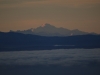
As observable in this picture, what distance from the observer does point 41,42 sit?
419 centimetres

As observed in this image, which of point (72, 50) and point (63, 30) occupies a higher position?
point (63, 30)

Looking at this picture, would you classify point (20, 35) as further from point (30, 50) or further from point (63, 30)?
point (63, 30)

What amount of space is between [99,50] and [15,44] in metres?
1.52

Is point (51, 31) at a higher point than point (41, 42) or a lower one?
higher

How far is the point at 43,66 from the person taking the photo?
4094 mm

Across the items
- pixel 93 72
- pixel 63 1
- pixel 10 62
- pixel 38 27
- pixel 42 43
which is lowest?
pixel 93 72

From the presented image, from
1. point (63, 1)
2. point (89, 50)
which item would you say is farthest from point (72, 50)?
point (63, 1)

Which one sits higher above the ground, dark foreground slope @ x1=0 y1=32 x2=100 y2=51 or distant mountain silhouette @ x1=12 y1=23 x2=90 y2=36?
distant mountain silhouette @ x1=12 y1=23 x2=90 y2=36

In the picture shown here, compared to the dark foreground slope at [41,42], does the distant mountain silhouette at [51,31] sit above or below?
above

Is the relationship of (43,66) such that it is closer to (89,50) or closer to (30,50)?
(30,50)

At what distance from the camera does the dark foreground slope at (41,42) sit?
165 inches

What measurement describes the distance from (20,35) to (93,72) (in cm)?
146

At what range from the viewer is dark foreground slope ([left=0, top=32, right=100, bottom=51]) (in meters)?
4.18

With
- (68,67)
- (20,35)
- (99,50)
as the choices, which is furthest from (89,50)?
(20,35)
